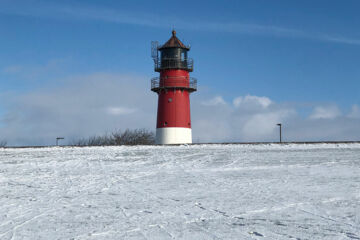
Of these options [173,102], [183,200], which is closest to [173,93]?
[173,102]

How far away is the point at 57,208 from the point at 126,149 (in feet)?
38.8


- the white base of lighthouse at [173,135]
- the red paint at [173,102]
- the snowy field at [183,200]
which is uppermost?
the red paint at [173,102]

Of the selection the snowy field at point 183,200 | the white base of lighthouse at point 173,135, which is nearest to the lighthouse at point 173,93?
the white base of lighthouse at point 173,135

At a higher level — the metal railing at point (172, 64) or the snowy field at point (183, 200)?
the metal railing at point (172, 64)

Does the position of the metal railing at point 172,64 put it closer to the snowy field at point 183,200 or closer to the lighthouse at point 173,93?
the lighthouse at point 173,93

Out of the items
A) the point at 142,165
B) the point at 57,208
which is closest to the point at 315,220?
the point at 57,208

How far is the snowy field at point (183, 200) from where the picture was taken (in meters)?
4.80

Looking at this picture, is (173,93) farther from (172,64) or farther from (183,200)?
(183,200)

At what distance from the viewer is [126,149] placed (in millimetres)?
18047

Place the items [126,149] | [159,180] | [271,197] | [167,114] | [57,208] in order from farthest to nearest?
1. [167,114]
2. [126,149]
3. [159,180]
4. [271,197]
5. [57,208]

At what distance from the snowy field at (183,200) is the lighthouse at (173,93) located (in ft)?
47.0

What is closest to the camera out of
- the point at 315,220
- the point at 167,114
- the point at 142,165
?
the point at 315,220

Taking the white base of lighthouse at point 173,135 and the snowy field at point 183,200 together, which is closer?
the snowy field at point 183,200

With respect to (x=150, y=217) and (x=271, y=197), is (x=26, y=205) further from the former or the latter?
(x=271, y=197)
